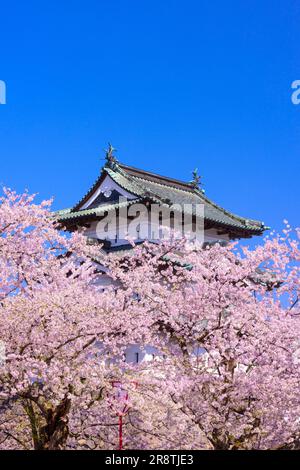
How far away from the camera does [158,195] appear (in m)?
31.8

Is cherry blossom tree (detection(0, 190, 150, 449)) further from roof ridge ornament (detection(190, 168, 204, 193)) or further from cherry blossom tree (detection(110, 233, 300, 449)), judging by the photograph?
roof ridge ornament (detection(190, 168, 204, 193))

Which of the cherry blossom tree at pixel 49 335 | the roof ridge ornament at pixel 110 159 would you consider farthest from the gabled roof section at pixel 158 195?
the cherry blossom tree at pixel 49 335

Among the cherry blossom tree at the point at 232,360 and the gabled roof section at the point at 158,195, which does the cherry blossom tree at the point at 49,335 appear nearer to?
the cherry blossom tree at the point at 232,360

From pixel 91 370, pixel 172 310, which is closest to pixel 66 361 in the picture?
pixel 91 370

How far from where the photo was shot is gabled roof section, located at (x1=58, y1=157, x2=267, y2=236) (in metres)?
32.8

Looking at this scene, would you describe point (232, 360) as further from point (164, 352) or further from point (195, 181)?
point (195, 181)

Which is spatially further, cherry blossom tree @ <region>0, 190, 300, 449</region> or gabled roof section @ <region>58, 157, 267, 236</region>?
gabled roof section @ <region>58, 157, 267, 236</region>

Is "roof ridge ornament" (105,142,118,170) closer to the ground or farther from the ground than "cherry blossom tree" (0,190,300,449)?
farther from the ground

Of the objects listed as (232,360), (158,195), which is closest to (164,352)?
(232,360)

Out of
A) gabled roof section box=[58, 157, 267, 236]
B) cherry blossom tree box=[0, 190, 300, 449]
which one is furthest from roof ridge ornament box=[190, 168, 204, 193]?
cherry blossom tree box=[0, 190, 300, 449]

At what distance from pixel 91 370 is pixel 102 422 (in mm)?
2410

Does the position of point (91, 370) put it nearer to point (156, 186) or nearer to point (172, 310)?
point (172, 310)

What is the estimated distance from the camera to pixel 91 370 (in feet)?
39.2

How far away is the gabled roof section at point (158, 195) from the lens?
1291 inches
